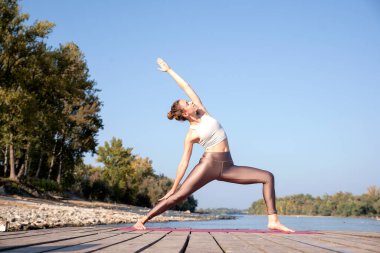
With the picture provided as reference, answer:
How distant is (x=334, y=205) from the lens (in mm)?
132500

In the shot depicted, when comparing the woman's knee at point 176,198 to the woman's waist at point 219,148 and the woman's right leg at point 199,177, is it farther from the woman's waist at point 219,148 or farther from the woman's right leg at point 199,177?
the woman's waist at point 219,148

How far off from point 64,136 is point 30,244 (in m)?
36.8

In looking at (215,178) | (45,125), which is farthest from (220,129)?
(45,125)

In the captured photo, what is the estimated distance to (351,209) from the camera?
115 meters

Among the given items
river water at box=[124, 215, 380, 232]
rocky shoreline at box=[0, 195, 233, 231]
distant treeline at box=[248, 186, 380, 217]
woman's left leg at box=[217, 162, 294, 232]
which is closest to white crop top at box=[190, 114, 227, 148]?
woman's left leg at box=[217, 162, 294, 232]

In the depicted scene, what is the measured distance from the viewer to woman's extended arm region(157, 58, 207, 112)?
23.2 feet

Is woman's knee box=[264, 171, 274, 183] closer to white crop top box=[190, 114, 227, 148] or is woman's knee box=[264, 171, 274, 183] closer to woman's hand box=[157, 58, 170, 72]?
white crop top box=[190, 114, 227, 148]

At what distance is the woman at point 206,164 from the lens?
21.8ft

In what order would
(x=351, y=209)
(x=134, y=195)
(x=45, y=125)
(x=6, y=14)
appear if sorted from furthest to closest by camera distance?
(x=351, y=209)
(x=134, y=195)
(x=45, y=125)
(x=6, y=14)

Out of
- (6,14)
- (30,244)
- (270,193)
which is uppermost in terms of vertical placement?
(6,14)

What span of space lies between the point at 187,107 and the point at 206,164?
87 cm

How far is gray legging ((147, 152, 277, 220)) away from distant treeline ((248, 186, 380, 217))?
355ft

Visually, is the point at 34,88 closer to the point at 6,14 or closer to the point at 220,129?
the point at 6,14

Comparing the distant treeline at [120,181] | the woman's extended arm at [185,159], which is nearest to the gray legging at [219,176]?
the woman's extended arm at [185,159]
